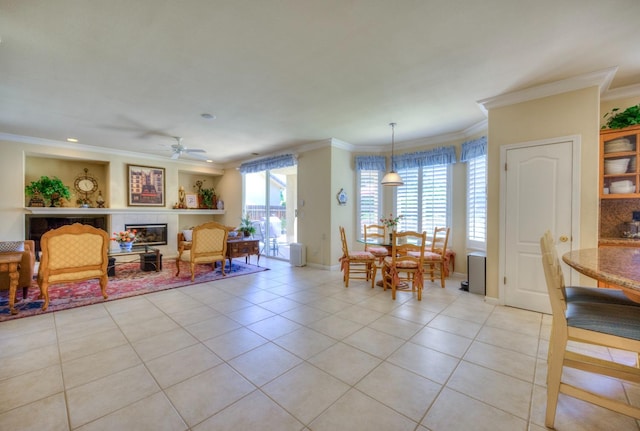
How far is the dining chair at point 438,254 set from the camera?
4246 millimetres

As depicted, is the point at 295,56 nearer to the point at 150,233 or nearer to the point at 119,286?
the point at 119,286

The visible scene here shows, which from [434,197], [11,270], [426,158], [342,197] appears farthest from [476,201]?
[11,270]

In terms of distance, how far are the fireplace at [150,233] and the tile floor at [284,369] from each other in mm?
3831

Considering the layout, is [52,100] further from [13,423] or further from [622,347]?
[622,347]

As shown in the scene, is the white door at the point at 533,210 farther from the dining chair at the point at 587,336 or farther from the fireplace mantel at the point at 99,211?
the fireplace mantel at the point at 99,211

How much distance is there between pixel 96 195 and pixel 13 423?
6.52m

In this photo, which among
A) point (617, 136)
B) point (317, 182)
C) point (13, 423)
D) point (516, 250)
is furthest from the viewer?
point (317, 182)

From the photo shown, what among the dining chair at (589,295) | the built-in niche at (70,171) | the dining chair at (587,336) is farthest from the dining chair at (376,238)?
the built-in niche at (70,171)

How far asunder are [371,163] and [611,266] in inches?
178

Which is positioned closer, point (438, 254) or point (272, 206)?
point (438, 254)

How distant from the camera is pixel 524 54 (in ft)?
8.02

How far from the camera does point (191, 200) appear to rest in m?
7.89

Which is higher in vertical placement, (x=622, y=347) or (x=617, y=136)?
(x=617, y=136)

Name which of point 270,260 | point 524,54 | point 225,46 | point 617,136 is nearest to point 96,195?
point 270,260
